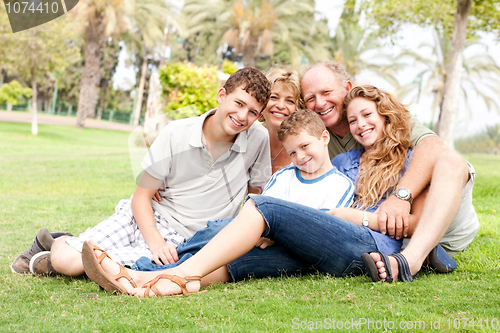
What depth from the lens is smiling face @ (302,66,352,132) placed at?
348 centimetres

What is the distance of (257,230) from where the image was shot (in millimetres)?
2539

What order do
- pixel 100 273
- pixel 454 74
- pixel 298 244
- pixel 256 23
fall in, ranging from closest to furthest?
1. pixel 100 273
2. pixel 298 244
3. pixel 454 74
4. pixel 256 23

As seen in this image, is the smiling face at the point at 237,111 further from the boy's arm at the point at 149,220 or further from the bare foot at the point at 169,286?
the bare foot at the point at 169,286

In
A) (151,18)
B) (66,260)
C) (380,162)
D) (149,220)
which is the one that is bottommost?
(66,260)

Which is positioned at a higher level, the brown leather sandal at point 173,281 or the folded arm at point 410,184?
the folded arm at point 410,184

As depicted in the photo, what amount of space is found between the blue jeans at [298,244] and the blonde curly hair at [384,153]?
313 millimetres

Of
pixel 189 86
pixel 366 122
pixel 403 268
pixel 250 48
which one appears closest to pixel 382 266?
pixel 403 268

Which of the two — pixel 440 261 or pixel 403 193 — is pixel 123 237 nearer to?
pixel 403 193

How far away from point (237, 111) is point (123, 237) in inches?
42.2

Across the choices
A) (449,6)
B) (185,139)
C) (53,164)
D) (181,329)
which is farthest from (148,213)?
(449,6)

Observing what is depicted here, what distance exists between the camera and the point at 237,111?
300cm

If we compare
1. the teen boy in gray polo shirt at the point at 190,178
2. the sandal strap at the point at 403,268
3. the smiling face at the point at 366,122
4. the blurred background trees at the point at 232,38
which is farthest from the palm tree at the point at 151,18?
the sandal strap at the point at 403,268

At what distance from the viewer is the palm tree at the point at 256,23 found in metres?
21.8

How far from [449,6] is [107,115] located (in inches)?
1212
